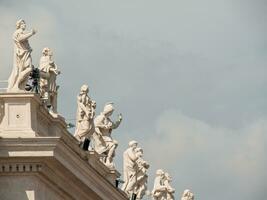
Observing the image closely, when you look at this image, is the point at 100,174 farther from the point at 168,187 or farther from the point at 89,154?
the point at 168,187

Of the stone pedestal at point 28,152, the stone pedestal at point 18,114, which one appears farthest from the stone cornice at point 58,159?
the stone pedestal at point 18,114

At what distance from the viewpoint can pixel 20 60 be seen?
228 feet

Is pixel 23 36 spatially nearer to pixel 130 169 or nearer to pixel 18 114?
pixel 18 114

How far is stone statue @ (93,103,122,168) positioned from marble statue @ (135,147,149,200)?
4.52m

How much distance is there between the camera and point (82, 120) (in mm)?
76875

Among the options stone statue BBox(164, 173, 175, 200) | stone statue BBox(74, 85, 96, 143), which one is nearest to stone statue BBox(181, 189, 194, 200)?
stone statue BBox(164, 173, 175, 200)

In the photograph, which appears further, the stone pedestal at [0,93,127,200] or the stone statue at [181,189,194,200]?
the stone statue at [181,189,194,200]

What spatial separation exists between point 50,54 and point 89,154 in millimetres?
4400

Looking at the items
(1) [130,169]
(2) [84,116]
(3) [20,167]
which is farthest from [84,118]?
(1) [130,169]

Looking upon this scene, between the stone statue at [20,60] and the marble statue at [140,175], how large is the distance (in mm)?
17515

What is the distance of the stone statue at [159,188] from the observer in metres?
94.4

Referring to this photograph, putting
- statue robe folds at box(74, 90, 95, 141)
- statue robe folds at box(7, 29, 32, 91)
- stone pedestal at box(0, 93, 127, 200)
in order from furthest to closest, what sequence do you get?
statue robe folds at box(74, 90, 95, 141), statue robe folds at box(7, 29, 32, 91), stone pedestal at box(0, 93, 127, 200)

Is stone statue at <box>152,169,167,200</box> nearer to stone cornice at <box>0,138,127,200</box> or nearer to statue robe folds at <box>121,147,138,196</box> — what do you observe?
statue robe folds at <box>121,147,138,196</box>

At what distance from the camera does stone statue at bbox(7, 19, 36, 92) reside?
68.9 meters
